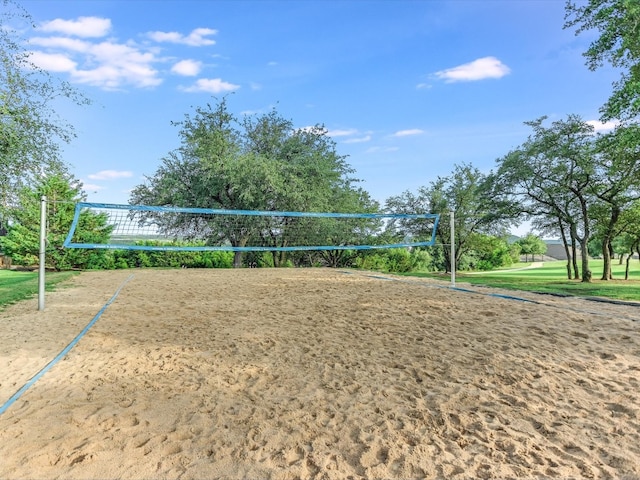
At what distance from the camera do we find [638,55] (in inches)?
418

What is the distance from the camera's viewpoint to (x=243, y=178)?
17672 mm

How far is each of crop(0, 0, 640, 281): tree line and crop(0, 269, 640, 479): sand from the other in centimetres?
663

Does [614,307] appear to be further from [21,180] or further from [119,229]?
[21,180]

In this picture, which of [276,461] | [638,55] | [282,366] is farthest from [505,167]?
[276,461]

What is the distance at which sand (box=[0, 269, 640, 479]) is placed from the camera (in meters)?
2.32

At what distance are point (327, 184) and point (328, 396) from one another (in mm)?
17284

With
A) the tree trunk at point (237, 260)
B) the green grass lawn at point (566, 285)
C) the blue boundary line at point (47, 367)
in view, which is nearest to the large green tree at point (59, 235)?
the tree trunk at point (237, 260)

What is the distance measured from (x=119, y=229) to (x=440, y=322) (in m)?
7.87

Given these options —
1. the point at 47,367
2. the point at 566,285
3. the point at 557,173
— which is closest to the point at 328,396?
the point at 47,367

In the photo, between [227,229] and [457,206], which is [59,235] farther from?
[457,206]

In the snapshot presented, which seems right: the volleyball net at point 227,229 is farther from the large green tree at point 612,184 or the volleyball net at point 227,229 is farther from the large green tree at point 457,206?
the large green tree at point 612,184

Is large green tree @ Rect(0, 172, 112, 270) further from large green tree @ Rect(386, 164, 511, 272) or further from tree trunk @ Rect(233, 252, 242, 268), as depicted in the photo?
large green tree @ Rect(386, 164, 511, 272)

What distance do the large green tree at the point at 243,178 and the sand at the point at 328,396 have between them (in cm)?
1232

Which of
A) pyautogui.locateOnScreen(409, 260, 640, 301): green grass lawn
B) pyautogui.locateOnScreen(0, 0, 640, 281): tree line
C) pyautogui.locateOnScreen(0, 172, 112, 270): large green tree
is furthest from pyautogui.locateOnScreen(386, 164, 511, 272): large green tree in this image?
pyautogui.locateOnScreen(0, 172, 112, 270): large green tree
